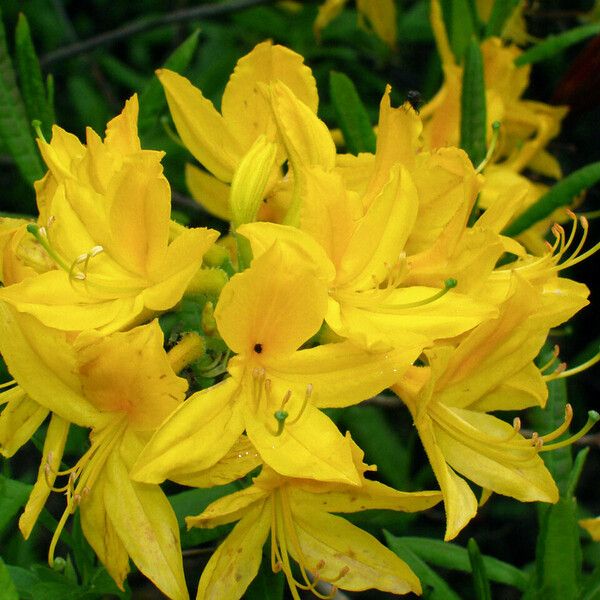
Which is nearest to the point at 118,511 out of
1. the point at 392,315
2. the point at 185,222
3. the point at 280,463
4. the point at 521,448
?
the point at 280,463

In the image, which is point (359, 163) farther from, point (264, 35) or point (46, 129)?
point (264, 35)

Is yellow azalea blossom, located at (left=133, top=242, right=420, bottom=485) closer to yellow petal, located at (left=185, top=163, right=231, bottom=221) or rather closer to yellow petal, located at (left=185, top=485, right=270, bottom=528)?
yellow petal, located at (left=185, top=485, right=270, bottom=528)

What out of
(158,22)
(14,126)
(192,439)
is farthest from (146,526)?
(158,22)

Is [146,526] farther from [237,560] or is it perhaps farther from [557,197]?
[557,197]

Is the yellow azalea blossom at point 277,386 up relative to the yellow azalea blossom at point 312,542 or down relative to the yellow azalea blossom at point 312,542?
up

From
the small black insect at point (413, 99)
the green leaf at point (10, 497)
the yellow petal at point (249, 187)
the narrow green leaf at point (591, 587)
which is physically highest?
the small black insect at point (413, 99)

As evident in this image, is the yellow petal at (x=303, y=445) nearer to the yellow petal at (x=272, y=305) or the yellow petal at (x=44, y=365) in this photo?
the yellow petal at (x=272, y=305)

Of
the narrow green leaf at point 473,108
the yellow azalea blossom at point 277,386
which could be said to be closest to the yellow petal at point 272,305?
the yellow azalea blossom at point 277,386
